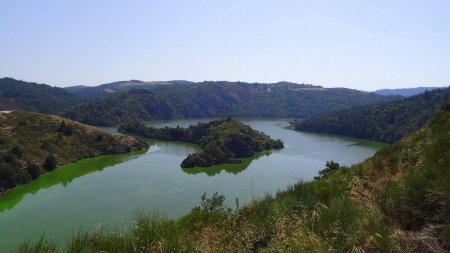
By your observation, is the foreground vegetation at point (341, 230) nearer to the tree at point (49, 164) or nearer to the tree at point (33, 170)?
the tree at point (33, 170)

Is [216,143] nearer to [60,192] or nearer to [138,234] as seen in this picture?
[60,192]

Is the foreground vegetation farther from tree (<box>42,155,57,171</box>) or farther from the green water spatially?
tree (<box>42,155,57,171</box>)

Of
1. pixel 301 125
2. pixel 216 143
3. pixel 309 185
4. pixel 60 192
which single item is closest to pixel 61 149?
pixel 60 192

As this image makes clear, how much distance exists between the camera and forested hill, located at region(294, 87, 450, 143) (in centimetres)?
13362

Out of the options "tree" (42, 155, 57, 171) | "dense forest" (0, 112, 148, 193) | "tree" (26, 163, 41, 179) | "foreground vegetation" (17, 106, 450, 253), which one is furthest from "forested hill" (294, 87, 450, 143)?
"foreground vegetation" (17, 106, 450, 253)

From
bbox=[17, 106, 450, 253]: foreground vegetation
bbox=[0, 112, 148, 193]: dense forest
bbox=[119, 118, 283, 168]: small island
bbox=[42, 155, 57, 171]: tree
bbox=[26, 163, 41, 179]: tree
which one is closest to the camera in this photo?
bbox=[17, 106, 450, 253]: foreground vegetation

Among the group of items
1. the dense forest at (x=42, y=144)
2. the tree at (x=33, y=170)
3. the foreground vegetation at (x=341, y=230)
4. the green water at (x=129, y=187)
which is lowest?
the green water at (x=129, y=187)

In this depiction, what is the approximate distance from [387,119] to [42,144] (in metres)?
120

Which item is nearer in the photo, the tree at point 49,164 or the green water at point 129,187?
the green water at point 129,187

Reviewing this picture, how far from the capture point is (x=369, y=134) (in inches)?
5743

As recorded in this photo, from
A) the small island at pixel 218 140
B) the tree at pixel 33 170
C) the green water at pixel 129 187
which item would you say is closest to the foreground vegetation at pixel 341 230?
the green water at pixel 129 187

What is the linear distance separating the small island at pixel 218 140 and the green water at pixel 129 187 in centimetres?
387

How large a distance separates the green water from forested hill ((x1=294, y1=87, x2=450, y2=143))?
29.1m

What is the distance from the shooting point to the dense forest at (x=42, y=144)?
69875 mm
